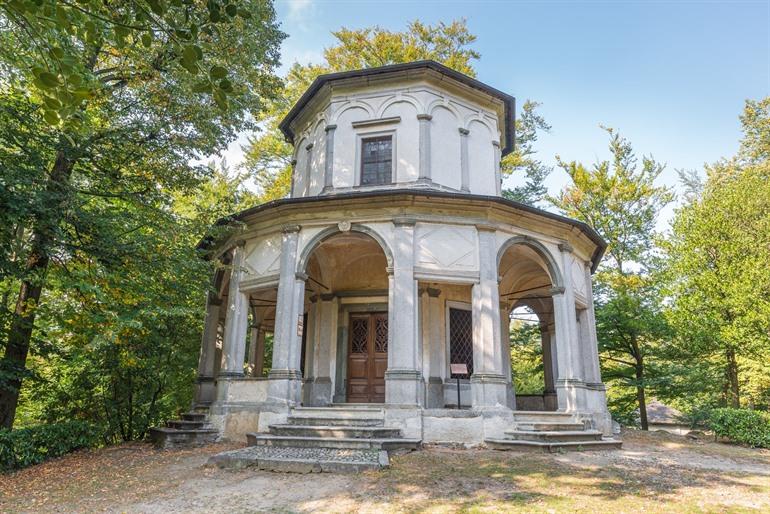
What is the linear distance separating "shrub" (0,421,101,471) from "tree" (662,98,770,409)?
17526 millimetres

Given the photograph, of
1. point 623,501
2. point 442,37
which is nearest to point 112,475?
point 623,501

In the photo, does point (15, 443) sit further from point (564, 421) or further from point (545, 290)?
point (545, 290)

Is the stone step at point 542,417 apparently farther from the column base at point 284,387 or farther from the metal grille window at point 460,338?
the column base at point 284,387

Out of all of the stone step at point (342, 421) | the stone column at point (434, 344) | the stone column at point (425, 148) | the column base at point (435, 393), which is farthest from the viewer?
the stone column at point (425, 148)

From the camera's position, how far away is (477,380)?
33.9 ft

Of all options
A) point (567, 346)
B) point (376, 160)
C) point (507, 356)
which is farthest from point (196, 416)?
point (567, 346)

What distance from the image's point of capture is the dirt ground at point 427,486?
18.7ft

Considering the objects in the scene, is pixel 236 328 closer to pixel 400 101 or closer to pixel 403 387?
pixel 403 387

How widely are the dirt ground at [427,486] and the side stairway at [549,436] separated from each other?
39cm

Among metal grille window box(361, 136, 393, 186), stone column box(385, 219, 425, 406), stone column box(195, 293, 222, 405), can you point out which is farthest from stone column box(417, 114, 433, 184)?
stone column box(195, 293, 222, 405)

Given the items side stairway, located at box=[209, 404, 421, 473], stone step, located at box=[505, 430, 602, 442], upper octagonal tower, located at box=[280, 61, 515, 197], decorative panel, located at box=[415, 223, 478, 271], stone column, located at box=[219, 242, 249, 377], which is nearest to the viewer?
side stairway, located at box=[209, 404, 421, 473]

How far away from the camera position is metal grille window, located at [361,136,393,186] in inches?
531

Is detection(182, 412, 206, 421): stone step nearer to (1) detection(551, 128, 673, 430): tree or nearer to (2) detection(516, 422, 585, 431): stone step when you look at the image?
(2) detection(516, 422, 585, 431): stone step

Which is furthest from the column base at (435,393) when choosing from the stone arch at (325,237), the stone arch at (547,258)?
the stone arch at (325,237)
